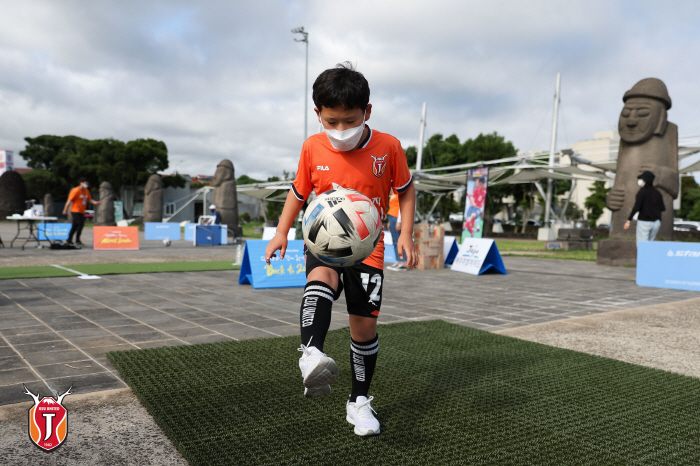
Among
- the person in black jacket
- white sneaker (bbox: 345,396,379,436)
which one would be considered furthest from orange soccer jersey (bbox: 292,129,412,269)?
the person in black jacket

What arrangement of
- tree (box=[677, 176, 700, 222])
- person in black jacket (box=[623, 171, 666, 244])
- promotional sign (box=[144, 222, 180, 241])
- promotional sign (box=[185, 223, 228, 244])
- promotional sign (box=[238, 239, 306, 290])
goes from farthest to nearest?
1. tree (box=[677, 176, 700, 222])
2. promotional sign (box=[144, 222, 180, 241])
3. promotional sign (box=[185, 223, 228, 244])
4. person in black jacket (box=[623, 171, 666, 244])
5. promotional sign (box=[238, 239, 306, 290])

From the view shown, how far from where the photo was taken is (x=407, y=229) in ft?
8.32

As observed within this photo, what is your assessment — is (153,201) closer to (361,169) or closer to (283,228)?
(283,228)

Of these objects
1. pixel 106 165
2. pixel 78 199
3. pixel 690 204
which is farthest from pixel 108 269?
pixel 690 204

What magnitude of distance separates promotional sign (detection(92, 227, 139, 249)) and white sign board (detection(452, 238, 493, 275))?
394 inches

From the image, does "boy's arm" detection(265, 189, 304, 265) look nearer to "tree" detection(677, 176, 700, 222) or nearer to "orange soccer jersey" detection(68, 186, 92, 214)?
"orange soccer jersey" detection(68, 186, 92, 214)

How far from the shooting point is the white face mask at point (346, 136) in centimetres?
230

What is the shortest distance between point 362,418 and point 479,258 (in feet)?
28.0

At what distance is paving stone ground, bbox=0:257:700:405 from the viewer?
3.54 m

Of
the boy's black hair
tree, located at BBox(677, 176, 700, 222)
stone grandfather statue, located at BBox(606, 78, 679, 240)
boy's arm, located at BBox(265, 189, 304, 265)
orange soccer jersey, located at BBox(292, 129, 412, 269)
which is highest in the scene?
tree, located at BBox(677, 176, 700, 222)

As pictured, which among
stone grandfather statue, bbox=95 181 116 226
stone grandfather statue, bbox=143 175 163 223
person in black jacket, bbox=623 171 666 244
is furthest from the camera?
stone grandfather statue, bbox=143 175 163 223

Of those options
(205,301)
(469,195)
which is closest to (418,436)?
(205,301)

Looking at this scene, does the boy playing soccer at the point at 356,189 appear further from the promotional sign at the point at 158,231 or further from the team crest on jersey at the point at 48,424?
the promotional sign at the point at 158,231

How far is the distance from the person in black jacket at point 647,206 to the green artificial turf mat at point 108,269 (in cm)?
860
